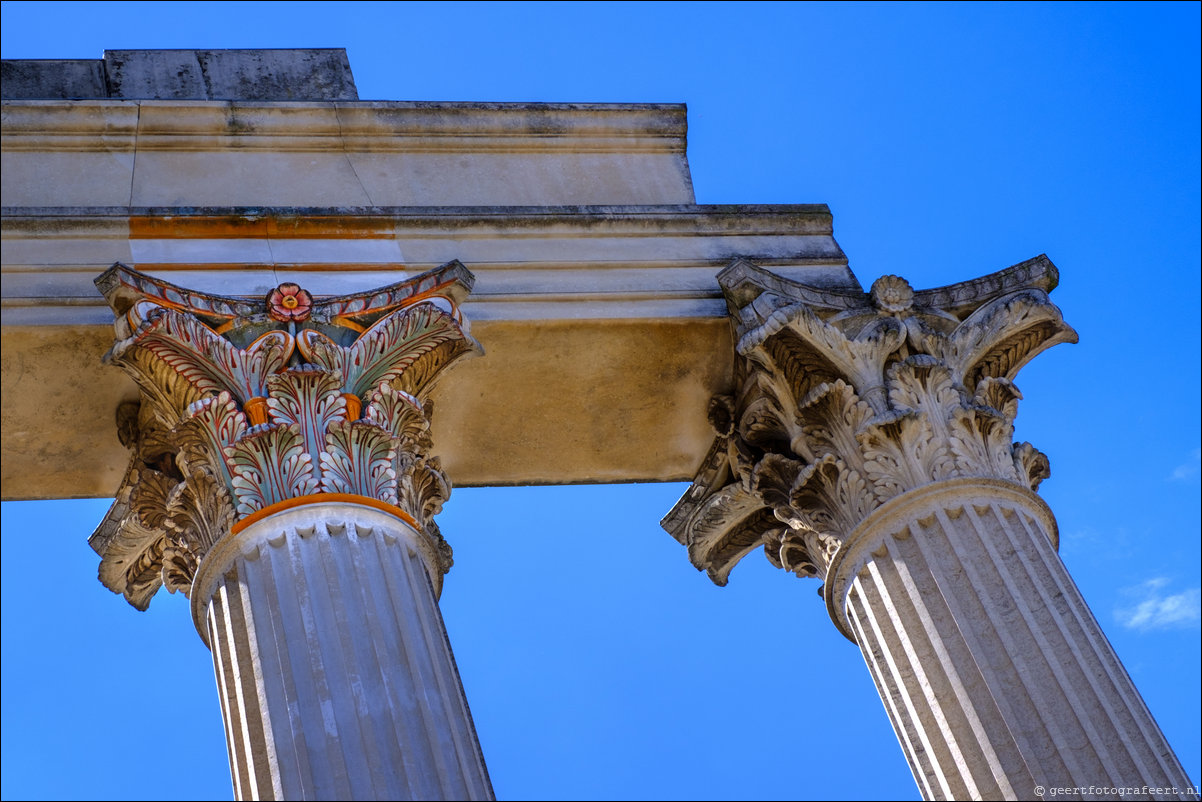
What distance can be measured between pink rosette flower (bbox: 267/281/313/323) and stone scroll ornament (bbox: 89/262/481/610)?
0.06 feet

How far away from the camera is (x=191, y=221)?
22828mm

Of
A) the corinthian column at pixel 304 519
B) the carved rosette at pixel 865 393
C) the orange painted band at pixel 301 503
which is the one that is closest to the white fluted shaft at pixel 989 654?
the carved rosette at pixel 865 393

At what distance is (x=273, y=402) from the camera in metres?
20.4

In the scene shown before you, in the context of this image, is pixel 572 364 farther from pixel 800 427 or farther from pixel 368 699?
pixel 368 699

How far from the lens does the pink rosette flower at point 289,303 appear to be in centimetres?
2150

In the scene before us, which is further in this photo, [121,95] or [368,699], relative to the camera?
[121,95]

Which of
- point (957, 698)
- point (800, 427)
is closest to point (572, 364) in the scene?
point (800, 427)

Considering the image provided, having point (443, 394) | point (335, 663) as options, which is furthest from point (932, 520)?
point (335, 663)

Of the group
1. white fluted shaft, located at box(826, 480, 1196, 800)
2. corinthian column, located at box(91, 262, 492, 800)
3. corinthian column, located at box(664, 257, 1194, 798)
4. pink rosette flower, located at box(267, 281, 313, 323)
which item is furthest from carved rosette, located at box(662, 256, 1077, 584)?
pink rosette flower, located at box(267, 281, 313, 323)

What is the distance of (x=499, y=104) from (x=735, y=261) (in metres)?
4.36

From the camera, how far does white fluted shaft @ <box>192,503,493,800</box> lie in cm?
1728

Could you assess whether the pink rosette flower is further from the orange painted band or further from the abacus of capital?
the orange painted band

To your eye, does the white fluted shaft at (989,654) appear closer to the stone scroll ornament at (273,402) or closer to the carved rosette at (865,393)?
the carved rosette at (865,393)

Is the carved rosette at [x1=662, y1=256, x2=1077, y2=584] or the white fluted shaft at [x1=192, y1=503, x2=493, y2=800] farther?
the carved rosette at [x1=662, y1=256, x2=1077, y2=584]
